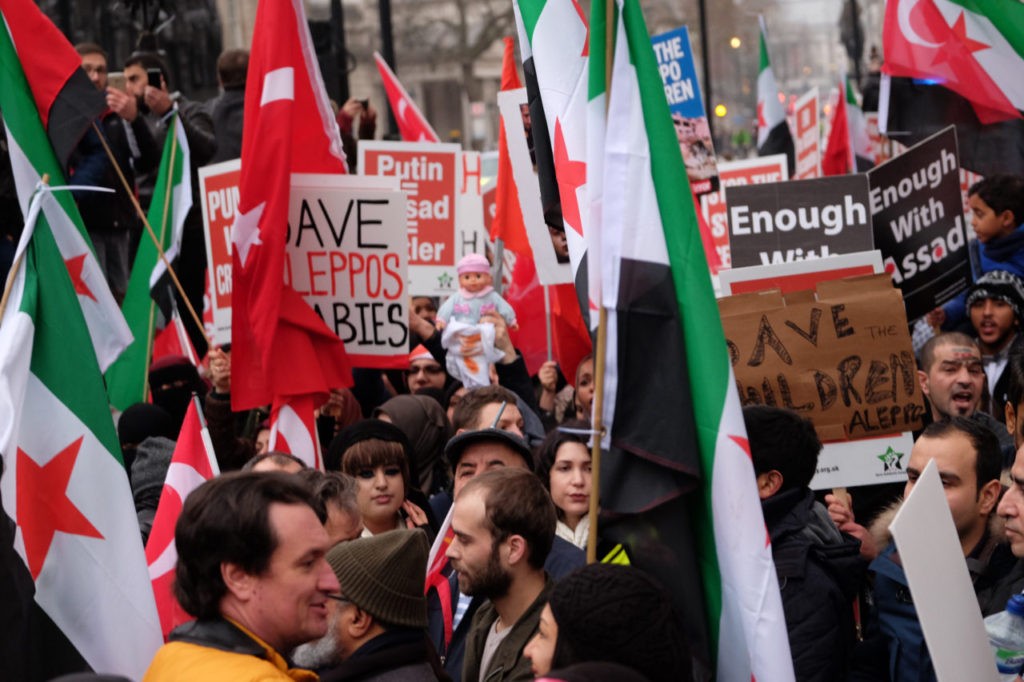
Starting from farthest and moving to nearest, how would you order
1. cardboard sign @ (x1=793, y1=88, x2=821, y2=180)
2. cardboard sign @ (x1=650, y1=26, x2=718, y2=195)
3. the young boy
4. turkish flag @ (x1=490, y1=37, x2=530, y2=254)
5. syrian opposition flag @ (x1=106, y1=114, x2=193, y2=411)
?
cardboard sign @ (x1=793, y1=88, x2=821, y2=180), cardboard sign @ (x1=650, y1=26, x2=718, y2=195), syrian opposition flag @ (x1=106, y1=114, x2=193, y2=411), turkish flag @ (x1=490, y1=37, x2=530, y2=254), the young boy

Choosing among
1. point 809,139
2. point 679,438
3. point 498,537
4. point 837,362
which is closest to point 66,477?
point 498,537

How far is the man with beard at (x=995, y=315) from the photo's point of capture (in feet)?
25.6

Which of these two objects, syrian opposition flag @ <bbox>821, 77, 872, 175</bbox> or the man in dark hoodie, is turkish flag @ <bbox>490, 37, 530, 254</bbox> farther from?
syrian opposition flag @ <bbox>821, 77, 872, 175</bbox>

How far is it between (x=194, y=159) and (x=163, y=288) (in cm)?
150

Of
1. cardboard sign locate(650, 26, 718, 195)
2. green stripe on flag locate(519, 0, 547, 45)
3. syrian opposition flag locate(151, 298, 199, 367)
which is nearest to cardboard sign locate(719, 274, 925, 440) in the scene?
green stripe on flag locate(519, 0, 547, 45)

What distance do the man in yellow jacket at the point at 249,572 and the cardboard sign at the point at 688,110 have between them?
6575 millimetres

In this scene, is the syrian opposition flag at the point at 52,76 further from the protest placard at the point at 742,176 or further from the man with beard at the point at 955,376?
the protest placard at the point at 742,176

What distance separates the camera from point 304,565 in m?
3.50

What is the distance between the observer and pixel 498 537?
14.7 feet

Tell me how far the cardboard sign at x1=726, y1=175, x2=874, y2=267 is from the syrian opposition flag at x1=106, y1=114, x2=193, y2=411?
3472 mm

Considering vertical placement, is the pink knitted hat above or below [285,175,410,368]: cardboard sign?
below

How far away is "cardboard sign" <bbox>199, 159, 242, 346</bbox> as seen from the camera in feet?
26.6

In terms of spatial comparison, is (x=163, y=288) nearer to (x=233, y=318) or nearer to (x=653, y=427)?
(x=233, y=318)

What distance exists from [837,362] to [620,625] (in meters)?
3.04
